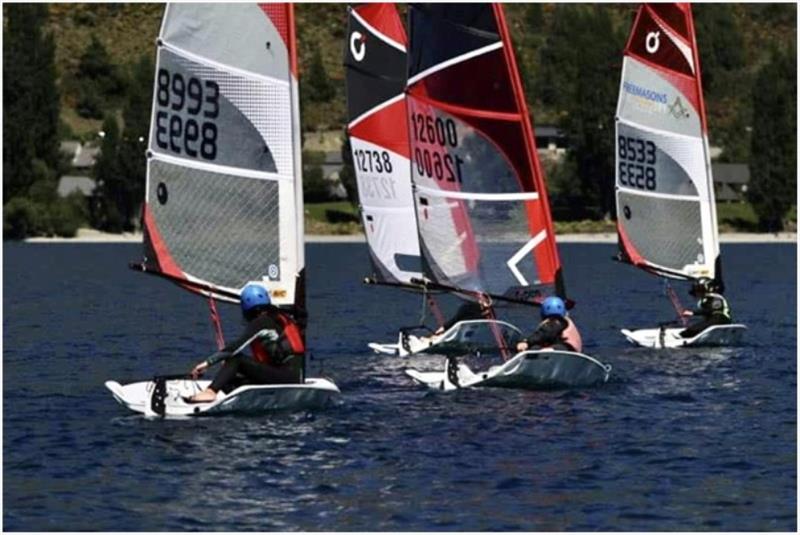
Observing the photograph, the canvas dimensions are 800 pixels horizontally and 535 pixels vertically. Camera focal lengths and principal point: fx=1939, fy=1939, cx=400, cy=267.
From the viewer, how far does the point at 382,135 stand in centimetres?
4259

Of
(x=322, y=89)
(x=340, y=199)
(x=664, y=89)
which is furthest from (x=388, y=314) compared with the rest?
(x=322, y=89)

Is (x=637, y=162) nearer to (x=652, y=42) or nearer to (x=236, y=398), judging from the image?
(x=652, y=42)

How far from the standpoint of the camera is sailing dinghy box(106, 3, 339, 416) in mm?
28219

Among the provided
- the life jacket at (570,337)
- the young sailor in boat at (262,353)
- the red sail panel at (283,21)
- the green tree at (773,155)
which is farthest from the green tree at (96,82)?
the young sailor in boat at (262,353)

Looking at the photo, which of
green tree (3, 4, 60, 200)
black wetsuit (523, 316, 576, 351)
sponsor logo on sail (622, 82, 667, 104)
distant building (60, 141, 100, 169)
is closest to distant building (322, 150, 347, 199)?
distant building (60, 141, 100, 169)

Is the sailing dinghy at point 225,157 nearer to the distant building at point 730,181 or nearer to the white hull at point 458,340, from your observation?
the white hull at point 458,340

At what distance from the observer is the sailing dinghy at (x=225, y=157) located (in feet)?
92.6

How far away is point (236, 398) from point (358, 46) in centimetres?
1822

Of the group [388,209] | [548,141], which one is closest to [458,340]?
[388,209]

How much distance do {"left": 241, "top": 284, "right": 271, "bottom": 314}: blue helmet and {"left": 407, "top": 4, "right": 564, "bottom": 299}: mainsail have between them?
7729 mm

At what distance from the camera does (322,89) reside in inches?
6998

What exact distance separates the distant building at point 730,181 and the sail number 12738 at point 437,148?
104469mm

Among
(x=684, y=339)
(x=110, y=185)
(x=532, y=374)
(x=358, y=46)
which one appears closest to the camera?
(x=532, y=374)

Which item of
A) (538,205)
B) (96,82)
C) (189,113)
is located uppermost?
(96,82)
